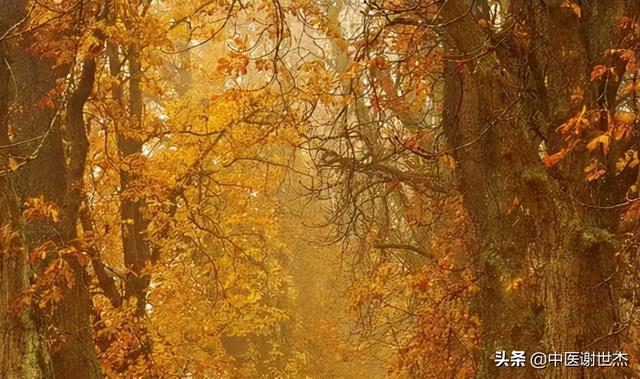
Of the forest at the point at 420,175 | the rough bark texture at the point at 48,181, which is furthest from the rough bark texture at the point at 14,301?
the rough bark texture at the point at 48,181

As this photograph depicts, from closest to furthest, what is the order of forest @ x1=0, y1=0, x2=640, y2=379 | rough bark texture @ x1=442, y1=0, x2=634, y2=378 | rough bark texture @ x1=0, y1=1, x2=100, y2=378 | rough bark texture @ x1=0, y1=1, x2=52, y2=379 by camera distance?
rough bark texture @ x1=442, y1=0, x2=634, y2=378 < forest @ x1=0, y1=0, x2=640, y2=379 < rough bark texture @ x1=0, y1=1, x2=52, y2=379 < rough bark texture @ x1=0, y1=1, x2=100, y2=378

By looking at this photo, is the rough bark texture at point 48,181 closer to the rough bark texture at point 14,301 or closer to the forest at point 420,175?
the forest at point 420,175

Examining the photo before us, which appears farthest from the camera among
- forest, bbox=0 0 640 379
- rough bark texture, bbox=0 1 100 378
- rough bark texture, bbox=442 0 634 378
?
rough bark texture, bbox=0 1 100 378

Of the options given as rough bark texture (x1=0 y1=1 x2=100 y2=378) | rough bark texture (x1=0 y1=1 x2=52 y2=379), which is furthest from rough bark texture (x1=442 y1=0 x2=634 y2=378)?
rough bark texture (x1=0 y1=1 x2=100 y2=378)

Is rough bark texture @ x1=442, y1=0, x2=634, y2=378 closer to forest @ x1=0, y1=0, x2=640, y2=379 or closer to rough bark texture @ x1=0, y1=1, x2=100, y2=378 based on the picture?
forest @ x1=0, y1=0, x2=640, y2=379

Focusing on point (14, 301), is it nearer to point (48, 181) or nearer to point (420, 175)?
point (48, 181)

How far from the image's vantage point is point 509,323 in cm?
808

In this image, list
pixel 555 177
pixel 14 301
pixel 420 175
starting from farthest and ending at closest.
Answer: pixel 420 175 → pixel 14 301 → pixel 555 177

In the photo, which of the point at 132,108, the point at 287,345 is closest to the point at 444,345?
the point at 132,108

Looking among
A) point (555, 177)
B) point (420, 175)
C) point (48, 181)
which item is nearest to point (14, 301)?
point (48, 181)

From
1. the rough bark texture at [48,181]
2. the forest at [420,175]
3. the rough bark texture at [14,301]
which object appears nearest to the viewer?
the forest at [420,175]

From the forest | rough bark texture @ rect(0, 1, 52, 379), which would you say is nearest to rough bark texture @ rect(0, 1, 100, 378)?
the forest

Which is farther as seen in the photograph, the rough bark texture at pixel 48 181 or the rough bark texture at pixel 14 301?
the rough bark texture at pixel 48 181

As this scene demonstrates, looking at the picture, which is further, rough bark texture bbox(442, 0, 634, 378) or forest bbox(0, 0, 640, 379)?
forest bbox(0, 0, 640, 379)
